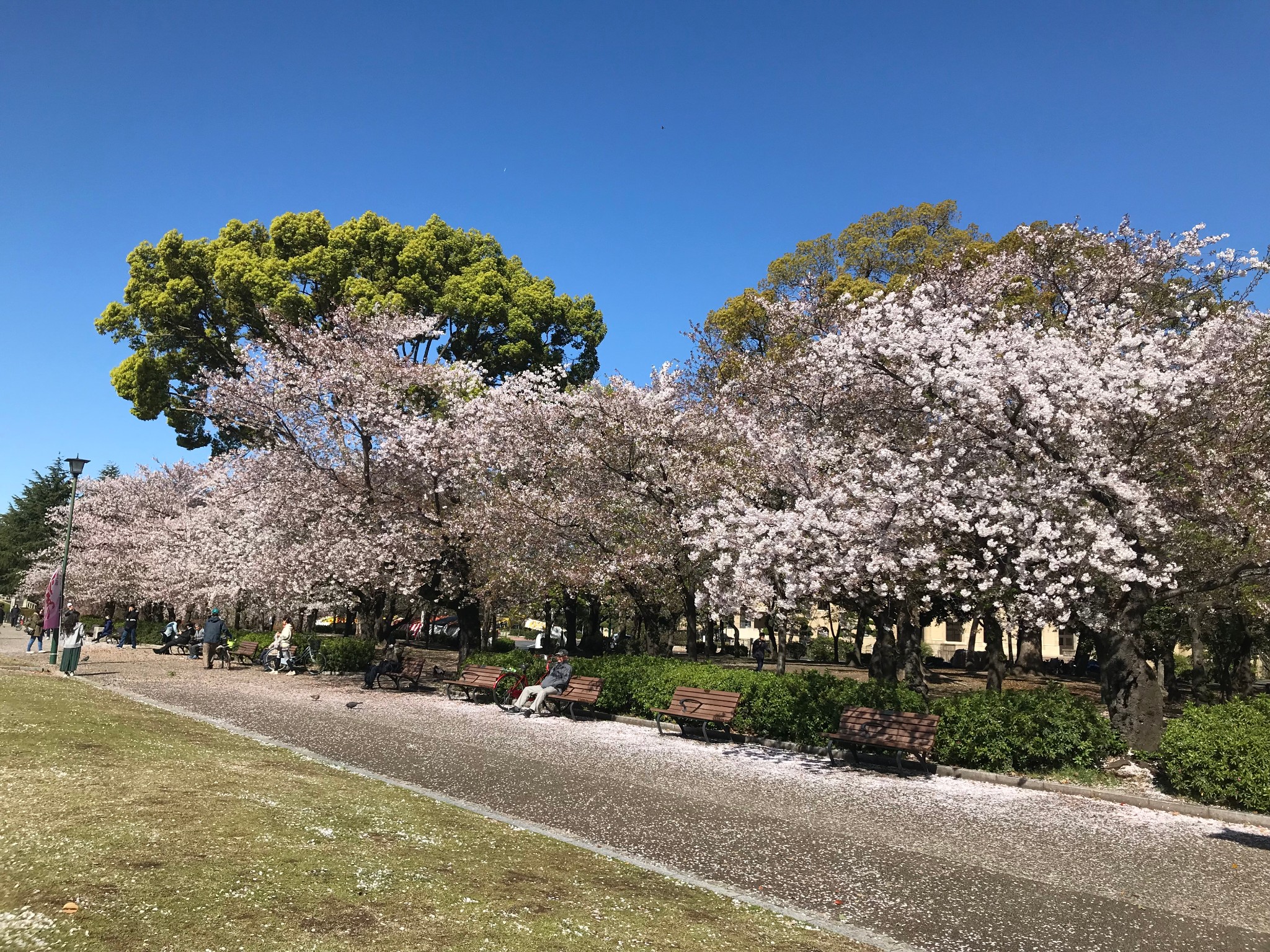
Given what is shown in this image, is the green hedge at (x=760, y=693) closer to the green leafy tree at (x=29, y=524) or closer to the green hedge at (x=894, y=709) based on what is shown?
the green hedge at (x=894, y=709)

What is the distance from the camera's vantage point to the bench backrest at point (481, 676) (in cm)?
1777

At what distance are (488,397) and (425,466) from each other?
2.33 metres

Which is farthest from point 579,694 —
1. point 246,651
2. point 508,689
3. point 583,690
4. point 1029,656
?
point 1029,656

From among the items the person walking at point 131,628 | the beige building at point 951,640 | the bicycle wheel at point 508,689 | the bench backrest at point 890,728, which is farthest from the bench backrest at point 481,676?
the beige building at point 951,640

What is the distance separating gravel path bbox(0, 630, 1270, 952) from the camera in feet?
18.5

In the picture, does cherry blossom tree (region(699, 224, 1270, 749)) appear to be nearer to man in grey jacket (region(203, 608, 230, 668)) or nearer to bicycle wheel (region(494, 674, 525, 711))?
bicycle wheel (region(494, 674, 525, 711))

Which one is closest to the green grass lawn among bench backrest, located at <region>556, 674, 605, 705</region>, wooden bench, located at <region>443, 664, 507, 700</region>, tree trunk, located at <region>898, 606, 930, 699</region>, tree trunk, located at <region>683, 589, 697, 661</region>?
bench backrest, located at <region>556, 674, 605, 705</region>

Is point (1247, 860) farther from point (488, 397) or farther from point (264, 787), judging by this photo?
point (488, 397)

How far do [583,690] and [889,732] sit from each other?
21.4ft

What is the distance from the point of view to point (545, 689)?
16141 mm

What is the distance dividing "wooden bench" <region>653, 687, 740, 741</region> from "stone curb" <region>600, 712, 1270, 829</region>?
1294 mm

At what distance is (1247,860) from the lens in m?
7.28

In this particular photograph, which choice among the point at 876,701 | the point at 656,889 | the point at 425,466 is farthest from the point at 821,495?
the point at 425,466

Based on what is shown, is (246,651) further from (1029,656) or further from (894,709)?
(1029,656)
